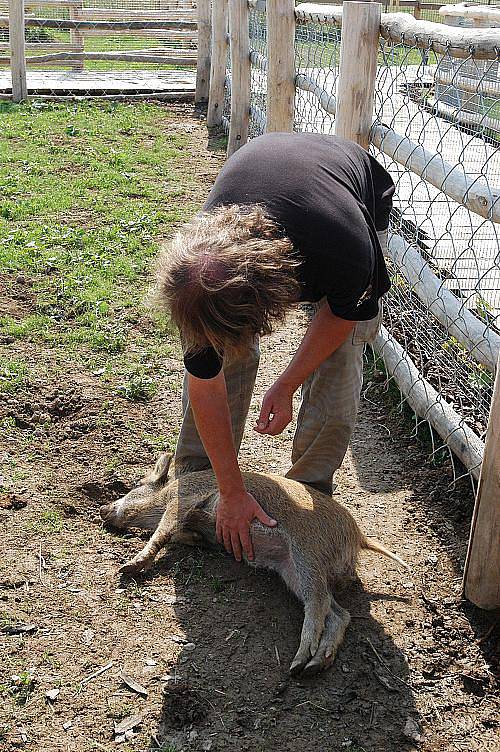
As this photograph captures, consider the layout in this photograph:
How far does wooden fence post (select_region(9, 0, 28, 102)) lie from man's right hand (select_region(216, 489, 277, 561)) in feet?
32.6

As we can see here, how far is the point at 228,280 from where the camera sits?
2236 millimetres

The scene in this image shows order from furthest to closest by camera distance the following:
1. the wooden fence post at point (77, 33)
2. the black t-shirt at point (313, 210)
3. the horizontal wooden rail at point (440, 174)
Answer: the wooden fence post at point (77, 33) < the horizontal wooden rail at point (440, 174) < the black t-shirt at point (313, 210)

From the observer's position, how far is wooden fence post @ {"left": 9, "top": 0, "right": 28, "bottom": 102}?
1142cm

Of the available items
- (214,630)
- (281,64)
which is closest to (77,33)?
(281,64)

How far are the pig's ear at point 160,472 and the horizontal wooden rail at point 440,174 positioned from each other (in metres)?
1.64

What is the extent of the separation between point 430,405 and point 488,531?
1.23 metres

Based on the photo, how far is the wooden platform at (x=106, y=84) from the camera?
12305mm

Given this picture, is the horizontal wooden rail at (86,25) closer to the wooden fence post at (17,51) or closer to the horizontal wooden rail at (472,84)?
the wooden fence post at (17,51)

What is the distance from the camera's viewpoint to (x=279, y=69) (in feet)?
20.2

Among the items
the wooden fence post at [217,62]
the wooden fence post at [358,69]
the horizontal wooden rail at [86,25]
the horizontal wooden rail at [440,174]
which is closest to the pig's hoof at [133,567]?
the horizontal wooden rail at [440,174]

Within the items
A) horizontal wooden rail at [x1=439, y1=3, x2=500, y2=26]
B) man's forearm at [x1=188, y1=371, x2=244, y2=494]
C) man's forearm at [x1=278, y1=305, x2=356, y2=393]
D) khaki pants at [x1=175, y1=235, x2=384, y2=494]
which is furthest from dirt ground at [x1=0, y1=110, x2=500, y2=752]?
horizontal wooden rail at [x1=439, y1=3, x2=500, y2=26]

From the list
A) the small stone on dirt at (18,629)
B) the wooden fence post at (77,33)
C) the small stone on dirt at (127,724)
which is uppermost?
the wooden fence post at (77,33)

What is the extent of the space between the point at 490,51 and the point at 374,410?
6.80 feet

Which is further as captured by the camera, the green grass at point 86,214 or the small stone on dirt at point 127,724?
Answer: the green grass at point 86,214
